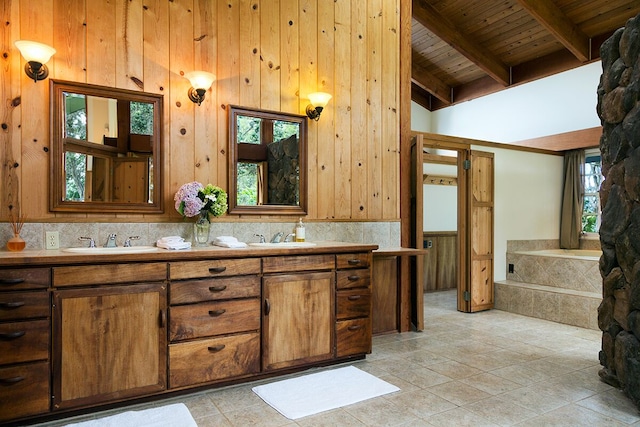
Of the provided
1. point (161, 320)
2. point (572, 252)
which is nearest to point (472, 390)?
point (161, 320)

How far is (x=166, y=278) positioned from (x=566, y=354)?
10.2ft

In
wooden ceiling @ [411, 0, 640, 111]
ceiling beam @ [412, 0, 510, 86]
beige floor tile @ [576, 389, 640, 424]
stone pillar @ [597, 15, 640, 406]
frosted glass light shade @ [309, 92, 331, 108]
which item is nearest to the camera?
beige floor tile @ [576, 389, 640, 424]

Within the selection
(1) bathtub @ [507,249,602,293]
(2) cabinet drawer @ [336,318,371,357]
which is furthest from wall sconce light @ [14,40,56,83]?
(1) bathtub @ [507,249,602,293]

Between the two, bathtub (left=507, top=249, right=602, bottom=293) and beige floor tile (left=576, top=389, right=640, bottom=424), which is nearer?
beige floor tile (left=576, top=389, right=640, bottom=424)

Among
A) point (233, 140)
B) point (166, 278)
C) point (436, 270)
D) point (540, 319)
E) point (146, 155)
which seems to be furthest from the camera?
point (436, 270)

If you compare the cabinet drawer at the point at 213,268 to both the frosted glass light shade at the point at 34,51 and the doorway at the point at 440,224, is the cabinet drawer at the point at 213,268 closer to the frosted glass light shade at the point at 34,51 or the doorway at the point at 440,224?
the frosted glass light shade at the point at 34,51

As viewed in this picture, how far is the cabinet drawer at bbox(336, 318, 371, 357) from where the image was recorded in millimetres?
3096

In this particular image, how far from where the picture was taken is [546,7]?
190 inches

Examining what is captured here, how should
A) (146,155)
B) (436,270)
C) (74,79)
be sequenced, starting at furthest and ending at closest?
(436,270) → (146,155) → (74,79)

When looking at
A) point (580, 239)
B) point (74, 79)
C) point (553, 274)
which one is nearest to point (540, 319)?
point (553, 274)

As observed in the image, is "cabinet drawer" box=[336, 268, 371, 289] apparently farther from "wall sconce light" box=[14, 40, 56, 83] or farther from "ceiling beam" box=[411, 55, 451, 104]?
"ceiling beam" box=[411, 55, 451, 104]

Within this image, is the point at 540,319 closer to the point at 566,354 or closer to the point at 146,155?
the point at 566,354

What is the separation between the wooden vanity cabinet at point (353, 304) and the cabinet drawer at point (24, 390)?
1.77 metres

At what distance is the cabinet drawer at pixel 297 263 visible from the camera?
9.25 ft
